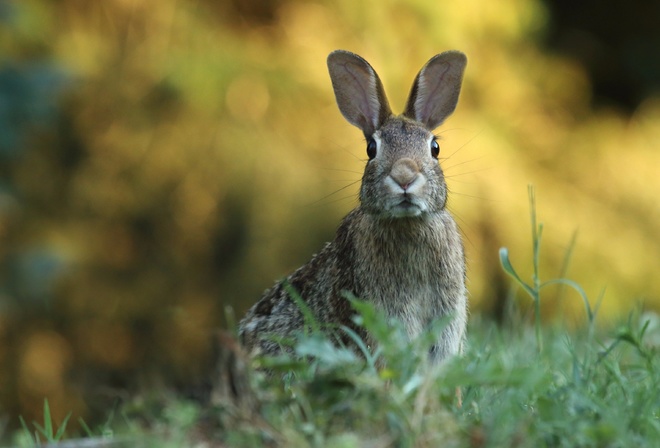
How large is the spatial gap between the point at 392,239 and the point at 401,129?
440 millimetres

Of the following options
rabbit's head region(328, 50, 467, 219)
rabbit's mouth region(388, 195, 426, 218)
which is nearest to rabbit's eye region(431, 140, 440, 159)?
rabbit's head region(328, 50, 467, 219)

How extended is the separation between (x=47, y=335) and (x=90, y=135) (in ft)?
5.36

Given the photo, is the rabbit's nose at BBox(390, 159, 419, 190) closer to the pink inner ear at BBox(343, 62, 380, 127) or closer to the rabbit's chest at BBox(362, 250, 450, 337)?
the rabbit's chest at BBox(362, 250, 450, 337)

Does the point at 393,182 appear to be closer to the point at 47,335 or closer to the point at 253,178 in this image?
the point at 253,178

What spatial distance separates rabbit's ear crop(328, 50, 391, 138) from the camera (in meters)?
3.81

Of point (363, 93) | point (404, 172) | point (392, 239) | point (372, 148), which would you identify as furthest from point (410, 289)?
point (363, 93)

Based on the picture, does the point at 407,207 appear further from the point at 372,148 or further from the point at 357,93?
the point at 357,93

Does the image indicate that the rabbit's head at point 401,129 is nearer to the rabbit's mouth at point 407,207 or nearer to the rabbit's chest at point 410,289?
the rabbit's mouth at point 407,207

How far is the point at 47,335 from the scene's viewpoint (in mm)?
7996

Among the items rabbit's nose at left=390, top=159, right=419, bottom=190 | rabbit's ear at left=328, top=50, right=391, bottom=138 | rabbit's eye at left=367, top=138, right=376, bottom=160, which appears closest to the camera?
rabbit's nose at left=390, top=159, right=419, bottom=190

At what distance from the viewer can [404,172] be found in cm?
338

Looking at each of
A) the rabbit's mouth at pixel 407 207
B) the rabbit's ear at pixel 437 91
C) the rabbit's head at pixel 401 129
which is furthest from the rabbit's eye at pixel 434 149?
the rabbit's mouth at pixel 407 207

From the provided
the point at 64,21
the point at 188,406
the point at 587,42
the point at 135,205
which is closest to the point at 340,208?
the point at 135,205

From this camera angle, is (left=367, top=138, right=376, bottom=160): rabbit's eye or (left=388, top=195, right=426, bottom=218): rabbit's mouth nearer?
(left=388, top=195, right=426, bottom=218): rabbit's mouth
